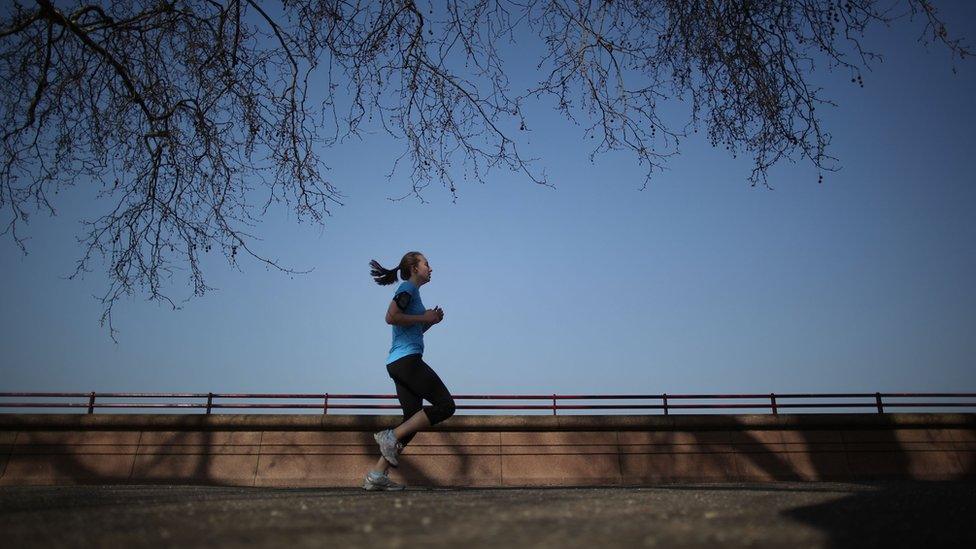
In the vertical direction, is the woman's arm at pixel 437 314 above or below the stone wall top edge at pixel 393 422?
above

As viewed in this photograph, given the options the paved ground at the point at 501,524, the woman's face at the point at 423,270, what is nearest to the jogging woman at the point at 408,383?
the woman's face at the point at 423,270

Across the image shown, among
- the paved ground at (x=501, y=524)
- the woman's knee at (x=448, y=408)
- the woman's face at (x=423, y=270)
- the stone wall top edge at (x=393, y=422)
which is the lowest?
the paved ground at (x=501, y=524)

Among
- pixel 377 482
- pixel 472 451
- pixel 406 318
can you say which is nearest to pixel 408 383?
pixel 406 318

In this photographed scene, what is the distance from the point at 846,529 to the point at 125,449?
27.5ft

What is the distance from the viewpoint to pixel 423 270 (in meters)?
5.28

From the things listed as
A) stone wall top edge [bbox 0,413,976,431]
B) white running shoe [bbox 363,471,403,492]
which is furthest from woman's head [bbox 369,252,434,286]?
stone wall top edge [bbox 0,413,976,431]

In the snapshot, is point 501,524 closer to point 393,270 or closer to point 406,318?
point 406,318

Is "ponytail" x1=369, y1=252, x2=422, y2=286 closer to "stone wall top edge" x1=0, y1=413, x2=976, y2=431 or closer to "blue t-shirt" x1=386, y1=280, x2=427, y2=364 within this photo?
"blue t-shirt" x1=386, y1=280, x2=427, y2=364

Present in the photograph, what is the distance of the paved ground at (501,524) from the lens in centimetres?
190

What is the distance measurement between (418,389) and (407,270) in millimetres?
1086

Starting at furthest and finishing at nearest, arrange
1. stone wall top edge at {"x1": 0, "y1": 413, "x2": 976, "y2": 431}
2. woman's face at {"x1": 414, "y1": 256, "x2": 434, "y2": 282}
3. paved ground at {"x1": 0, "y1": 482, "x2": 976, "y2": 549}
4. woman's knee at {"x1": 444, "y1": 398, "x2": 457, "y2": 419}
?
stone wall top edge at {"x1": 0, "y1": 413, "x2": 976, "y2": 431} → woman's face at {"x1": 414, "y1": 256, "x2": 434, "y2": 282} → woman's knee at {"x1": 444, "y1": 398, "x2": 457, "y2": 419} → paved ground at {"x1": 0, "y1": 482, "x2": 976, "y2": 549}

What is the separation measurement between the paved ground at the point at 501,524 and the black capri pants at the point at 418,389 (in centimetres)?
166

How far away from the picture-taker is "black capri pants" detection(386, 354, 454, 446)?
190 inches

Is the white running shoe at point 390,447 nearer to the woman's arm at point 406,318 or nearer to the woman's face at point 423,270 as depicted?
the woman's arm at point 406,318
